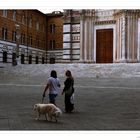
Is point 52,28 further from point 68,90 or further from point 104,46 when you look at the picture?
point 68,90

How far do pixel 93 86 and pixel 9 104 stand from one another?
23.7 ft

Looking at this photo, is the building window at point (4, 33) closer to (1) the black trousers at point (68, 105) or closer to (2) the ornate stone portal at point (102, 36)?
(2) the ornate stone portal at point (102, 36)

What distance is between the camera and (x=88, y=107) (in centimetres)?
1405

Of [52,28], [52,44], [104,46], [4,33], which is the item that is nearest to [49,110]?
[104,46]

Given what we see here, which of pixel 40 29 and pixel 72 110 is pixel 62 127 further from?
pixel 40 29

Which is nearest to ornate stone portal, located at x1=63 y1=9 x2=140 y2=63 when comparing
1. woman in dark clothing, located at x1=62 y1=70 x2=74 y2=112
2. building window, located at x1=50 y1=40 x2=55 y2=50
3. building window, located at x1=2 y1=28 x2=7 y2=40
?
building window, located at x1=2 y1=28 x2=7 y2=40

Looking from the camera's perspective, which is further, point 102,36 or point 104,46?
point 102,36

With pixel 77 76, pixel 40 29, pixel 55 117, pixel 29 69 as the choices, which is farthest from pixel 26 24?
pixel 55 117

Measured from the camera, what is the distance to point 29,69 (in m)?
28.9

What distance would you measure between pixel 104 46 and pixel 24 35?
17.0 m

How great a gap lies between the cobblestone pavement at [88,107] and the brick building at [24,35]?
57.7 feet

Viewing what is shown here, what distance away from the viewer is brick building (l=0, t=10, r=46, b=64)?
4231 centimetres

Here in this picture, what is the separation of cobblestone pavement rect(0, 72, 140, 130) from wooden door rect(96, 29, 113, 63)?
7488 millimetres

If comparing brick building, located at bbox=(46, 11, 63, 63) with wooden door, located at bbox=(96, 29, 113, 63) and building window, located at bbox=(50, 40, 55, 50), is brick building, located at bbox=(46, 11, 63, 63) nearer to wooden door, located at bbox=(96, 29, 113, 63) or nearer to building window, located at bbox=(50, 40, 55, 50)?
building window, located at bbox=(50, 40, 55, 50)
